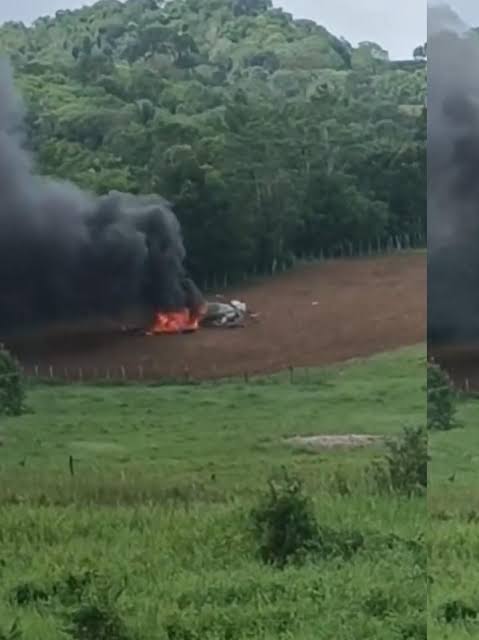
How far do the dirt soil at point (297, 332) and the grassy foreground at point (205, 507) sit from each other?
0.15 ft

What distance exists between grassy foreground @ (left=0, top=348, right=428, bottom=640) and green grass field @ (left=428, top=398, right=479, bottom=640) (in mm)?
65

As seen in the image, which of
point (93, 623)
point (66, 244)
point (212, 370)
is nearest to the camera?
point (93, 623)

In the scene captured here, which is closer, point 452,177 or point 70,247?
point 70,247

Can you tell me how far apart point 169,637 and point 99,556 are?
10.5 inches

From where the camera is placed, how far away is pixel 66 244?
3.62 meters

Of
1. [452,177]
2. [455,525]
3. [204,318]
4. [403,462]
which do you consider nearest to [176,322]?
[204,318]

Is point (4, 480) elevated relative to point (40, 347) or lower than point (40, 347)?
lower

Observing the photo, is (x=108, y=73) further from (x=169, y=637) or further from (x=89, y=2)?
(x=169, y=637)

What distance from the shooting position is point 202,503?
370 centimetres

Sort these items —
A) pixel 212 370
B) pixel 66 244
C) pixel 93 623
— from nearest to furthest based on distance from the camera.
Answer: pixel 93 623
pixel 66 244
pixel 212 370

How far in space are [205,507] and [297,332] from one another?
1.65 feet

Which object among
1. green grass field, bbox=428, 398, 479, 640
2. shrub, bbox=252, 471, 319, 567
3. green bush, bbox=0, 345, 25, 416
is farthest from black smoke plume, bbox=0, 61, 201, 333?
green grass field, bbox=428, 398, 479, 640

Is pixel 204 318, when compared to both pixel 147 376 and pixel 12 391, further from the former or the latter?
pixel 12 391

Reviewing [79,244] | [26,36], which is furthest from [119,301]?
[26,36]
